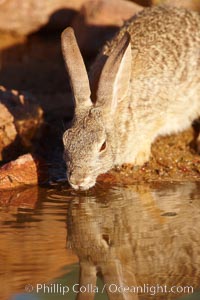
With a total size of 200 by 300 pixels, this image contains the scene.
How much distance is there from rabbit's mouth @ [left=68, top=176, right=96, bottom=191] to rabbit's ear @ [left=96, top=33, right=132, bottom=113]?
2.93 ft

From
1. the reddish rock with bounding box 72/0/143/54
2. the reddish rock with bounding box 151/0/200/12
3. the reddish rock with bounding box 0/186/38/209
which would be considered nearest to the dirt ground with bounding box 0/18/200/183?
the reddish rock with bounding box 72/0/143/54

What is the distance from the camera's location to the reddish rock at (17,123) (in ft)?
29.2

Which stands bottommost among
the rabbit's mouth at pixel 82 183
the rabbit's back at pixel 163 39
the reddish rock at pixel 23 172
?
the reddish rock at pixel 23 172

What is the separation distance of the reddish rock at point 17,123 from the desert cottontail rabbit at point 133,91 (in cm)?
88

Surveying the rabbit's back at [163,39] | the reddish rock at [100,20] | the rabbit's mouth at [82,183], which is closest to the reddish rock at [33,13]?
the reddish rock at [100,20]

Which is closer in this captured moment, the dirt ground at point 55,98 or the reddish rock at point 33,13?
the dirt ground at point 55,98

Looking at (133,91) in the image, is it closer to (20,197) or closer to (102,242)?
(20,197)

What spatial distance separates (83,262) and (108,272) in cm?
29

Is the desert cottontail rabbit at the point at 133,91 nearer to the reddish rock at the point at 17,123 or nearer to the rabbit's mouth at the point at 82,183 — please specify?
the rabbit's mouth at the point at 82,183

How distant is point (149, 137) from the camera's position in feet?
28.7

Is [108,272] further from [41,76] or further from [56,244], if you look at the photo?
[41,76]

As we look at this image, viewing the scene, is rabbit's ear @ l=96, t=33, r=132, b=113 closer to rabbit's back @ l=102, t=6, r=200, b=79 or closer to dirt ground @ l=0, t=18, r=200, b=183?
rabbit's back @ l=102, t=6, r=200, b=79

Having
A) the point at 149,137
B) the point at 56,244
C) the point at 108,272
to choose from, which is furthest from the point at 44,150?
the point at 108,272

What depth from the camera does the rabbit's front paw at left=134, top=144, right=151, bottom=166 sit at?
344 inches
